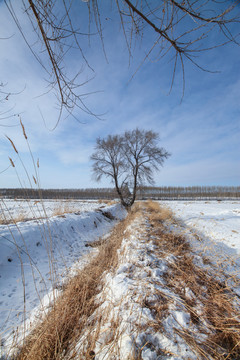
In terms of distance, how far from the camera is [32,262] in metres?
3.12

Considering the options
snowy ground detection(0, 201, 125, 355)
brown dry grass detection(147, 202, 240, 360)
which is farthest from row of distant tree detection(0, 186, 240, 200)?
brown dry grass detection(147, 202, 240, 360)

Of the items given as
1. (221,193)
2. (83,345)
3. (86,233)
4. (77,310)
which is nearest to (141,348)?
(83,345)

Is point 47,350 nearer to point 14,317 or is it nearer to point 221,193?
point 14,317

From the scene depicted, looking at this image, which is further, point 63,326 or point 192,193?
point 192,193

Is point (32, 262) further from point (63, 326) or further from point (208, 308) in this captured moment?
point (208, 308)

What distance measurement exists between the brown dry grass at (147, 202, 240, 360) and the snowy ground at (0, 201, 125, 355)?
1383 mm

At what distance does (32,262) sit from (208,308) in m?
3.32

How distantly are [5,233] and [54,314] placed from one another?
2933 mm

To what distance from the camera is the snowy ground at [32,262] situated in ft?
5.96

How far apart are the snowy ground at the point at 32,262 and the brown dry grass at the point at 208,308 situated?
4.54 ft

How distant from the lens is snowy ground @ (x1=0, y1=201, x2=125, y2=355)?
1.82 metres

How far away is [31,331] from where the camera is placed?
1.39 meters

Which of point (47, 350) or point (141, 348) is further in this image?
point (47, 350)

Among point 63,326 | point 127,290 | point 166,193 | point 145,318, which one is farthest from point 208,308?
point 166,193
